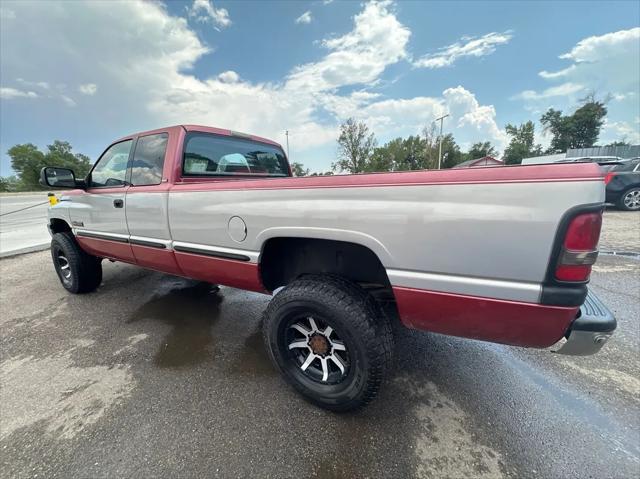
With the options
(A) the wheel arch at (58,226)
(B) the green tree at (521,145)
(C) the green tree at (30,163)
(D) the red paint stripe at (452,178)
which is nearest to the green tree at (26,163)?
(C) the green tree at (30,163)

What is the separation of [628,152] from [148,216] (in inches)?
1302

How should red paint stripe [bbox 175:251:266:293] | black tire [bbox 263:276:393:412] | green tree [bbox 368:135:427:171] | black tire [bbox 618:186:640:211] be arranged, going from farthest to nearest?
1. green tree [bbox 368:135:427:171]
2. black tire [bbox 618:186:640:211]
3. red paint stripe [bbox 175:251:266:293]
4. black tire [bbox 263:276:393:412]

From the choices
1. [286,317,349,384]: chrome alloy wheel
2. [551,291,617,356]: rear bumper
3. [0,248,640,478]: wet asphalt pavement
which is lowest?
[0,248,640,478]: wet asphalt pavement

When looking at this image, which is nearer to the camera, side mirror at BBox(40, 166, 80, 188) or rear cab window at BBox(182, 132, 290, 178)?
rear cab window at BBox(182, 132, 290, 178)

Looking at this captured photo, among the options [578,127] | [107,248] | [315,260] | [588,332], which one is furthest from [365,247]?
[578,127]

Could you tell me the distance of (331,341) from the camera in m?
1.92

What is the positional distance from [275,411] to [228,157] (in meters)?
2.41

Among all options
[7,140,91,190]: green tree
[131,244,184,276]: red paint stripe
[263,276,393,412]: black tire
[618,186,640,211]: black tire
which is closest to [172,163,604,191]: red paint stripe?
Result: [263,276,393,412]: black tire

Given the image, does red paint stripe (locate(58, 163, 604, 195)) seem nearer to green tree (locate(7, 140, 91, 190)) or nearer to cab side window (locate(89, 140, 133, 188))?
cab side window (locate(89, 140, 133, 188))

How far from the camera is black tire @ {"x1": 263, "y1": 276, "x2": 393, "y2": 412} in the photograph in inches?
66.6

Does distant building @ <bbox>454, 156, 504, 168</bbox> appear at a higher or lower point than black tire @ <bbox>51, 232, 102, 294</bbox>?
higher

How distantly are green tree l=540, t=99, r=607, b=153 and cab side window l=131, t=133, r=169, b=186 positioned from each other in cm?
6444

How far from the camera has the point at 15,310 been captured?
356 centimetres

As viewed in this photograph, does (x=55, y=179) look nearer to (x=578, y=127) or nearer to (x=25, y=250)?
(x=25, y=250)
